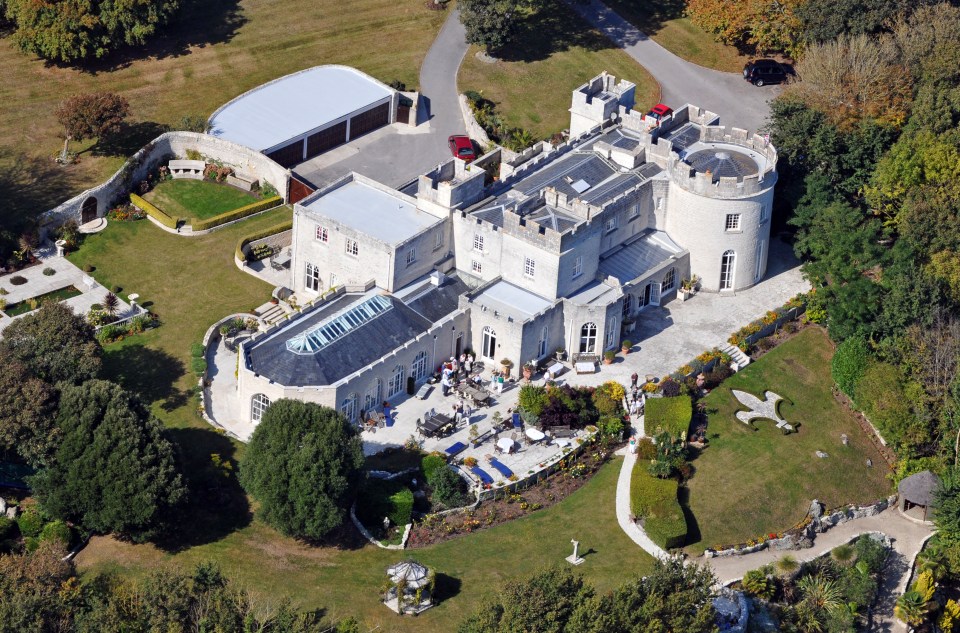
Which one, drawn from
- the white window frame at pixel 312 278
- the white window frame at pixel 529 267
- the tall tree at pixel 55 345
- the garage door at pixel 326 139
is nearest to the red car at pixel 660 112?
the white window frame at pixel 529 267

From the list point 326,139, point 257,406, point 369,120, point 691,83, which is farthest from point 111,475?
point 691,83

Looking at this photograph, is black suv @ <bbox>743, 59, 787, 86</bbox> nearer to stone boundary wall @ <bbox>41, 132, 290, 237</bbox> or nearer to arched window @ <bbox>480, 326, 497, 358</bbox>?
stone boundary wall @ <bbox>41, 132, 290, 237</bbox>

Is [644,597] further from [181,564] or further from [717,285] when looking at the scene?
[717,285]

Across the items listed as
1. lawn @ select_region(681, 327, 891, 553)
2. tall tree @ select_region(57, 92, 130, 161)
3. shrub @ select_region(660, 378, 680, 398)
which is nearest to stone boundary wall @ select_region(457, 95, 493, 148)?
tall tree @ select_region(57, 92, 130, 161)

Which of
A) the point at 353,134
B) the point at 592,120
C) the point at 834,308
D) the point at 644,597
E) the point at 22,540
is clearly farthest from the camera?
the point at 353,134

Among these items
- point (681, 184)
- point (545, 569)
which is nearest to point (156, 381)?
point (545, 569)

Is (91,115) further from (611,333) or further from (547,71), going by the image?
(611,333)

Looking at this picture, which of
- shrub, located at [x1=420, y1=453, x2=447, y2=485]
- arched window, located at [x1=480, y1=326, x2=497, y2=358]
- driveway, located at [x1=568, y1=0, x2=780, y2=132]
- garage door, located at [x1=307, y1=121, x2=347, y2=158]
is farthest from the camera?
driveway, located at [x1=568, y1=0, x2=780, y2=132]
